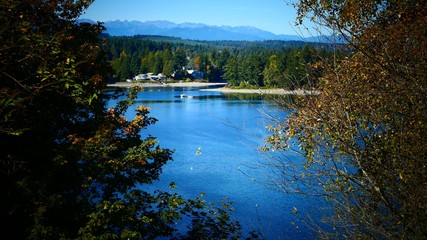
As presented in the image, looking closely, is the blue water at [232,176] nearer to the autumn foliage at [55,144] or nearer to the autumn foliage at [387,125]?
the autumn foliage at [387,125]

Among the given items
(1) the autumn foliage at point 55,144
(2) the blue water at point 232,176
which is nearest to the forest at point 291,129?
(1) the autumn foliage at point 55,144

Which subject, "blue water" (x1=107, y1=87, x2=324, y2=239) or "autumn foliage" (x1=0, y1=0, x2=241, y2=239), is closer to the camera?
"autumn foliage" (x1=0, y1=0, x2=241, y2=239)

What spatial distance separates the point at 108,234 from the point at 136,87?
17.4ft

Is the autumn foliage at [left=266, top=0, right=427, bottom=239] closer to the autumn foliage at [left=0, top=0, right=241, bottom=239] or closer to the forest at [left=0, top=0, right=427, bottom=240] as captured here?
the forest at [left=0, top=0, right=427, bottom=240]

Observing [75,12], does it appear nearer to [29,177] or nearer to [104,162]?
[104,162]

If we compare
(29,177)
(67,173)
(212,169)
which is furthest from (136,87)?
(212,169)

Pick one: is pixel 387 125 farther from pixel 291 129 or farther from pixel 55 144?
pixel 55 144

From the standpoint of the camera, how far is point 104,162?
8312 millimetres

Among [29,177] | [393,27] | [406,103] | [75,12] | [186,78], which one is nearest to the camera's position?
[406,103]

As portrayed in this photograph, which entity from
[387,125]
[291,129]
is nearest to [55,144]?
[291,129]

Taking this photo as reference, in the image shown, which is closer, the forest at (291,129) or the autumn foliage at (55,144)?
the forest at (291,129)

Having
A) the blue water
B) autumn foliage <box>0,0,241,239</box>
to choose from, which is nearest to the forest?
autumn foliage <box>0,0,241,239</box>

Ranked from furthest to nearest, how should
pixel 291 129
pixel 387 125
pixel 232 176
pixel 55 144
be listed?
1. pixel 232 176
2. pixel 55 144
3. pixel 291 129
4. pixel 387 125

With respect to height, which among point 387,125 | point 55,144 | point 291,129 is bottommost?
point 55,144
